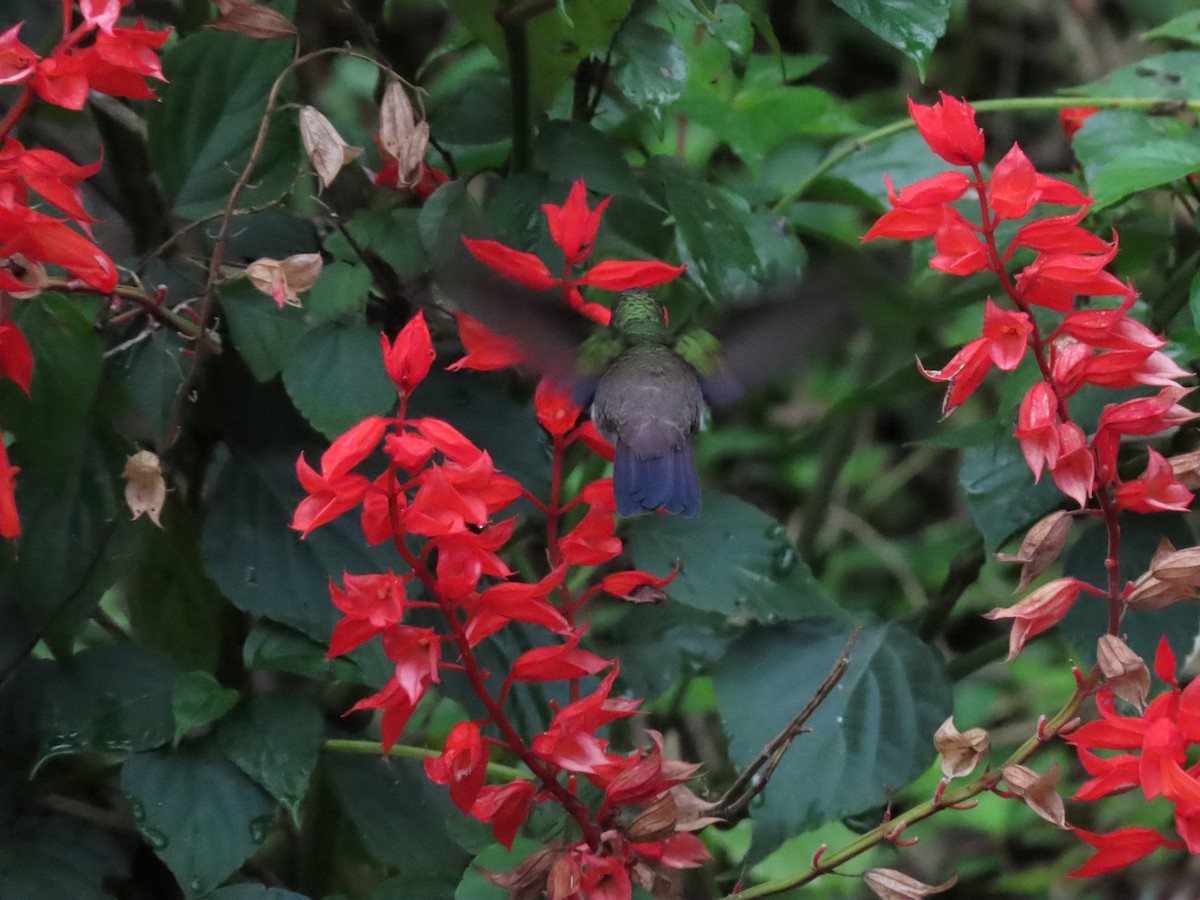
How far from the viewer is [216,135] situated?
4.05ft

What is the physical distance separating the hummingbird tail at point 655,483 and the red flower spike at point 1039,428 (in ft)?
0.96

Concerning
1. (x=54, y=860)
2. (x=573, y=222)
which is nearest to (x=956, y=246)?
(x=573, y=222)

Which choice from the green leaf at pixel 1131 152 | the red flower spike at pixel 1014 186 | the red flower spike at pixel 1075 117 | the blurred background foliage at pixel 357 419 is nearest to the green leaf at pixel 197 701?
the blurred background foliage at pixel 357 419

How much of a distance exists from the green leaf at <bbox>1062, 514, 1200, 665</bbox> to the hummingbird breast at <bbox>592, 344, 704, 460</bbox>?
367 mm

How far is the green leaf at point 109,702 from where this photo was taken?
1.10 m

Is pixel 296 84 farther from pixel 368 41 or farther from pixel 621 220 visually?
pixel 621 220

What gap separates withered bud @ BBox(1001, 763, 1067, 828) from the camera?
2.84 feet

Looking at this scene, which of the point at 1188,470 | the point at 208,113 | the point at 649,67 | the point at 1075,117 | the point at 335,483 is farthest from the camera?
the point at 1075,117

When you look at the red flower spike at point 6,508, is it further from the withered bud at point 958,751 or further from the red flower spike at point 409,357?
the withered bud at point 958,751

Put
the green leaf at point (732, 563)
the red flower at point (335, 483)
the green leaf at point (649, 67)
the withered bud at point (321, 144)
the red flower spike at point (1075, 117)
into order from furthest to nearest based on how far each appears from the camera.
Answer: the red flower spike at point (1075, 117)
the green leaf at point (732, 563)
the green leaf at point (649, 67)
the withered bud at point (321, 144)
the red flower at point (335, 483)

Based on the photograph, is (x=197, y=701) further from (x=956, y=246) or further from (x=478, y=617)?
(x=956, y=246)

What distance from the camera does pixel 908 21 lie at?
1.01 metres

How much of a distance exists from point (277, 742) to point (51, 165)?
475mm

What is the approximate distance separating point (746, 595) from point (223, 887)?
502 mm
